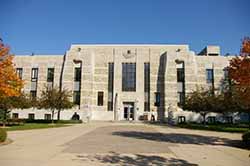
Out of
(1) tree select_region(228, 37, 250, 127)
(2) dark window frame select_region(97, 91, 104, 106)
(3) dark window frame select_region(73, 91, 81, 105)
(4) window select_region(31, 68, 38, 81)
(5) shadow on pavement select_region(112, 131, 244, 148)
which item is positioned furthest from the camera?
(4) window select_region(31, 68, 38, 81)

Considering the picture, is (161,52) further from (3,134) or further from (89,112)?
(3,134)

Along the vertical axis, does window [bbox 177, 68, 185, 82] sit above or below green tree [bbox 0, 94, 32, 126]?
above

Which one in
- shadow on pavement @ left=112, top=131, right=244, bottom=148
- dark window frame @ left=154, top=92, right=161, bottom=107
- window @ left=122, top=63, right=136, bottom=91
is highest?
window @ left=122, top=63, right=136, bottom=91

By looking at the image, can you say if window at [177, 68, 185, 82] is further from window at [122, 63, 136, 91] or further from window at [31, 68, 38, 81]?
window at [31, 68, 38, 81]

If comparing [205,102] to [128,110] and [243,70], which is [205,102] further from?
[128,110]

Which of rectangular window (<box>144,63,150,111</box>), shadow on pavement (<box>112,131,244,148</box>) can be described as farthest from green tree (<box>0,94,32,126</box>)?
rectangular window (<box>144,63,150,111</box>)

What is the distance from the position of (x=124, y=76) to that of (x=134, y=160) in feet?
164

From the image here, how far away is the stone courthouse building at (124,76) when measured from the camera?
57.2 meters

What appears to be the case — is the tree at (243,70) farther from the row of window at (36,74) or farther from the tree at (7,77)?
the row of window at (36,74)

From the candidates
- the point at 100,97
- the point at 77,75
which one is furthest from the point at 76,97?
the point at 100,97

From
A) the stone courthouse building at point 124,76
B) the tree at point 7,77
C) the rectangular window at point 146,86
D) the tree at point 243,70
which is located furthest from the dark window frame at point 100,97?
the tree at point 243,70

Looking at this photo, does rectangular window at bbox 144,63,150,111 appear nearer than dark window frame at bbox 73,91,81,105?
No

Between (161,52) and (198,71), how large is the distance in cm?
899

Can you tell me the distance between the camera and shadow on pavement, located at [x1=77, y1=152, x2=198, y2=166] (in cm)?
1010
